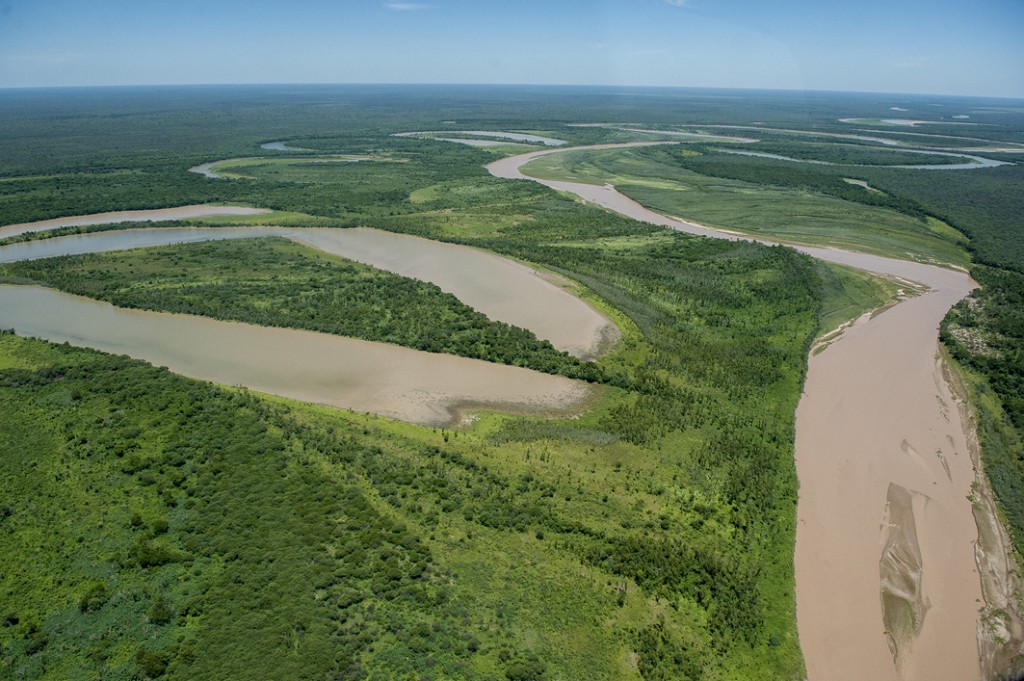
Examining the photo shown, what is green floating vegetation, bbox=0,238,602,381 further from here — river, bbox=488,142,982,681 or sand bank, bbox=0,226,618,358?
river, bbox=488,142,982,681

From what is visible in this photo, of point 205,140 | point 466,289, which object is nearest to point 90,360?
point 466,289

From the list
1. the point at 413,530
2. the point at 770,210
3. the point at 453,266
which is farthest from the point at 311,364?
the point at 770,210

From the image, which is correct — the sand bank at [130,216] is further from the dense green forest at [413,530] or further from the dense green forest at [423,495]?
the dense green forest at [413,530]

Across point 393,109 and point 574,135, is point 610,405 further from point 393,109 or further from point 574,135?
point 393,109

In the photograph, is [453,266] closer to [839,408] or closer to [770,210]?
[839,408]

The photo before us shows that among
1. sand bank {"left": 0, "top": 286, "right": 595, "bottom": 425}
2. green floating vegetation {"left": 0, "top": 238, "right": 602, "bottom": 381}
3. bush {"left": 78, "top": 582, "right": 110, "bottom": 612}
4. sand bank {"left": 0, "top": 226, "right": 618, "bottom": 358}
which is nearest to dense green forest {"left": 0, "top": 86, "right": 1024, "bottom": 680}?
bush {"left": 78, "top": 582, "right": 110, "bottom": 612}

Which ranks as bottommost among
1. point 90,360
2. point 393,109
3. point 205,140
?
point 90,360
